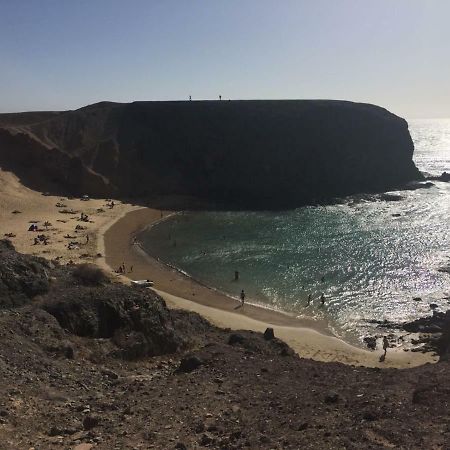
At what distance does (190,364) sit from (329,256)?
121 feet

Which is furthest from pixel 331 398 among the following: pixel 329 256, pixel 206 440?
pixel 329 256

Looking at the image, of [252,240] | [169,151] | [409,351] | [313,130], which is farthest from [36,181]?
[409,351]

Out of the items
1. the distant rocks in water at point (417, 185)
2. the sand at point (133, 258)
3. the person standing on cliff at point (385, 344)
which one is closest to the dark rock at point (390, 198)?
the distant rocks in water at point (417, 185)

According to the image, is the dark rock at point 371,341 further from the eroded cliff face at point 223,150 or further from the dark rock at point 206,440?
the eroded cliff face at point 223,150

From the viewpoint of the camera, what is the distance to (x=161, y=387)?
16266mm

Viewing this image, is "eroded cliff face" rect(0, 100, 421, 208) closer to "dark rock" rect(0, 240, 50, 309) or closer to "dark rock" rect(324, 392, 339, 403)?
"dark rock" rect(0, 240, 50, 309)

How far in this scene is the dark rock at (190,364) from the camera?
18125 mm

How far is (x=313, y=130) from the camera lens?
94.0 metres

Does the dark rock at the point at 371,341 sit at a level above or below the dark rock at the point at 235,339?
below

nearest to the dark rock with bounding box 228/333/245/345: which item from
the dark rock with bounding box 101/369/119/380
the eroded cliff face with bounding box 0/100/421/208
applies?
the dark rock with bounding box 101/369/119/380

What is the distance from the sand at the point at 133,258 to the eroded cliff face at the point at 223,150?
8.50 meters

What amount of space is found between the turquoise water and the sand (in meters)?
2.20

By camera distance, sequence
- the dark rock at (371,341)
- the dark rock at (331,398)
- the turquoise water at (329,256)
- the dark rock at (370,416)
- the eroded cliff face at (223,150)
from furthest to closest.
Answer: the eroded cliff face at (223,150) → the turquoise water at (329,256) → the dark rock at (371,341) → the dark rock at (331,398) → the dark rock at (370,416)

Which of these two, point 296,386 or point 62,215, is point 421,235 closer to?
point 62,215
